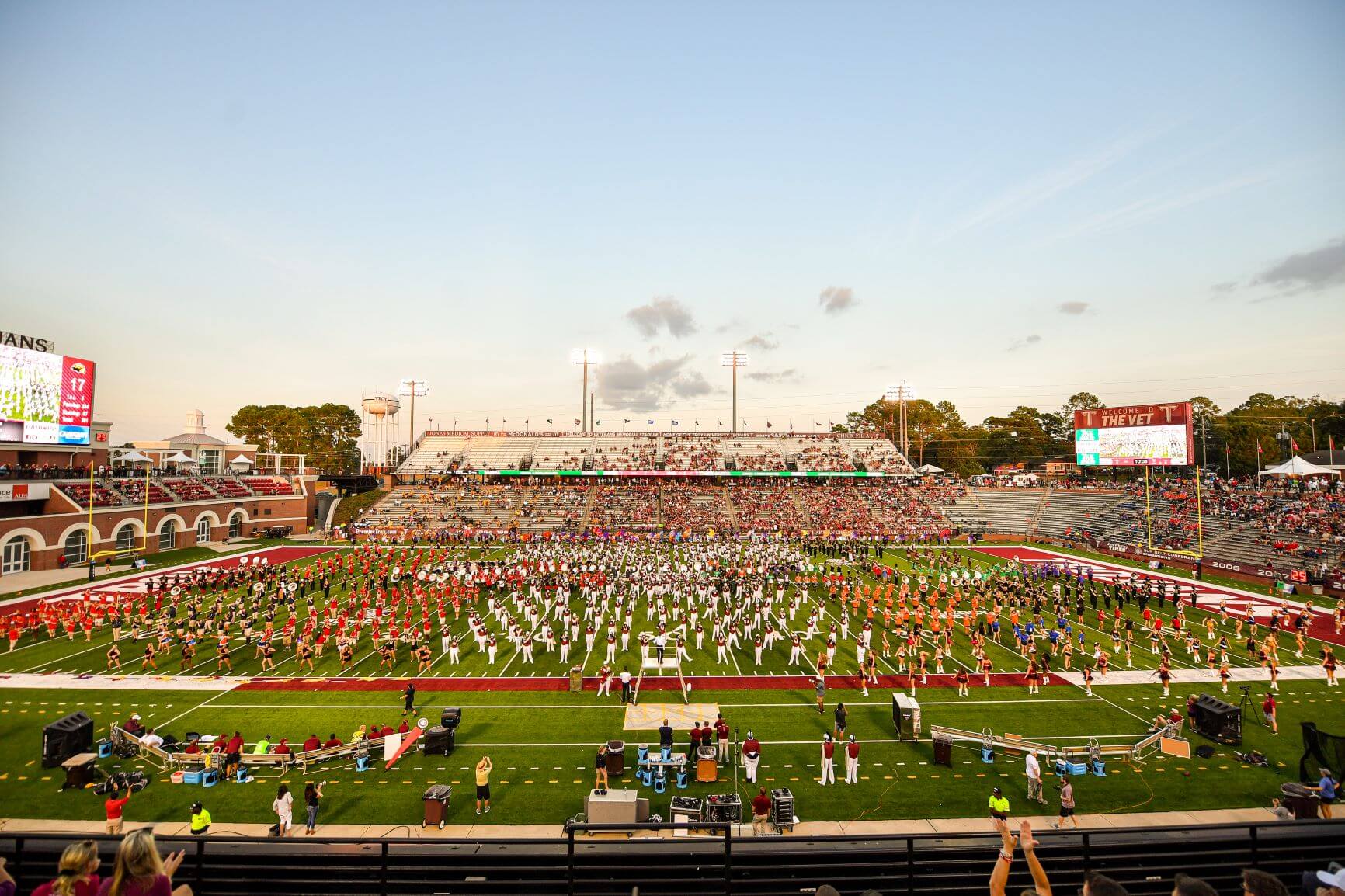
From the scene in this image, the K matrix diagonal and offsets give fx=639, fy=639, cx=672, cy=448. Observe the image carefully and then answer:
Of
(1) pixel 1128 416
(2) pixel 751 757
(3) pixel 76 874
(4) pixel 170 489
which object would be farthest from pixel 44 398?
(1) pixel 1128 416

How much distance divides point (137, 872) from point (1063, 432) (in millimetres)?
109997

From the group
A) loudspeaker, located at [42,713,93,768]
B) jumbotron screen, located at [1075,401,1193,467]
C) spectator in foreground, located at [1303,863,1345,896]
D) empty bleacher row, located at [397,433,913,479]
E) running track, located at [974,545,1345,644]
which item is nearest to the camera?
spectator in foreground, located at [1303,863,1345,896]

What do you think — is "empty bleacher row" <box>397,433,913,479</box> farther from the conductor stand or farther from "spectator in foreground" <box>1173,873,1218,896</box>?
"spectator in foreground" <box>1173,873,1218,896</box>

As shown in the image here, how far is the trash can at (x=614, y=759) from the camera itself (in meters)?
11.4

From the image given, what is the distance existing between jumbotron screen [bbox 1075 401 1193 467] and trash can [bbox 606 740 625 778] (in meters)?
45.6

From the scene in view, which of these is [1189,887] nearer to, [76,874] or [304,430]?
[76,874]

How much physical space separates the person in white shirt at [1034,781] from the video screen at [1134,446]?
41135 mm

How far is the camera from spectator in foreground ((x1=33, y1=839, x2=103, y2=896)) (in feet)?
10.5

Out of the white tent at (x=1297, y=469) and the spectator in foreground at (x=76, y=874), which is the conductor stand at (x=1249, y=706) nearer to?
the spectator in foreground at (x=76, y=874)

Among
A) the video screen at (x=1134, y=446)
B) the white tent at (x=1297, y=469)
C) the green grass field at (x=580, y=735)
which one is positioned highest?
the video screen at (x=1134, y=446)

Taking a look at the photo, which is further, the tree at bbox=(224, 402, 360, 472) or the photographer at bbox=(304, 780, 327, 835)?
the tree at bbox=(224, 402, 360, 472)

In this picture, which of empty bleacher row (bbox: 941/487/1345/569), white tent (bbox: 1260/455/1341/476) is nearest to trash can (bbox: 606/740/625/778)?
empty bleacher row (bbox: 941/487/1345/569)

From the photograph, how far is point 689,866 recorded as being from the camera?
190 inches

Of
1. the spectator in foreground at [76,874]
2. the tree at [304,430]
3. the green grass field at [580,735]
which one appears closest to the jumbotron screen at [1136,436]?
the green grass field at [580,735]
